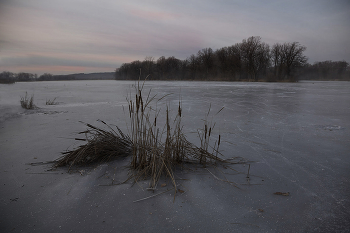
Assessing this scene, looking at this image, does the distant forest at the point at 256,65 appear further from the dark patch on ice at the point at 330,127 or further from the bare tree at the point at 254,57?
the dark patch on ice at the point at 330,127

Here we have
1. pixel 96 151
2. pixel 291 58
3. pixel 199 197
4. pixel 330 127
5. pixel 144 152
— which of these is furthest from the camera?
pixel 291 58

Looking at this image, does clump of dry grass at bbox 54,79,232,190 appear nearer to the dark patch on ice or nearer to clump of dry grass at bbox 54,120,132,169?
clump of dry grass at bbox 54,120,132,169

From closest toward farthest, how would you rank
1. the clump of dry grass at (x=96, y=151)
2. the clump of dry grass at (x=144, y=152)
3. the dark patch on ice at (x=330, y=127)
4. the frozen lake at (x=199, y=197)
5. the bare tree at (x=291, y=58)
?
1. the frozen lake at (x=199, y=197)
2. the clump of dry grass at (x=144, y=152)
3. the clump of dry grass at (x=96, y=151)
4. the dark patch on ice at (x=330, y=127)
5. the bare tree at (x=291, y=58)

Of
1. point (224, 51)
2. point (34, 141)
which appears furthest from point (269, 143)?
point (224, 51)

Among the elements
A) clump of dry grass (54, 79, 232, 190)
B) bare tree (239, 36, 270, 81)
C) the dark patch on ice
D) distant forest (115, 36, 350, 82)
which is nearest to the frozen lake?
clump of dry grass (54, 79, 232, 190)

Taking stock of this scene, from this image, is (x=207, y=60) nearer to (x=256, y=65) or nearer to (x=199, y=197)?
(x=256, y=65)

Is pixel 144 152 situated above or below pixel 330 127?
above

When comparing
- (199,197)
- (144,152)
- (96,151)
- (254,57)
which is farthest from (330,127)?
(254,57)

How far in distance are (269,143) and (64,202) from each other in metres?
2.81

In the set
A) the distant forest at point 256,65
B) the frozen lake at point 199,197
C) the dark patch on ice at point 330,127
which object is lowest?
the frozen lake at point 199,197

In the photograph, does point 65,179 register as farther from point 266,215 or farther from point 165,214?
point 266,215

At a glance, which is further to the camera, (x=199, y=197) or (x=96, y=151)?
(x=96, y=151)

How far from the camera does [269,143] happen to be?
3172 millimetres

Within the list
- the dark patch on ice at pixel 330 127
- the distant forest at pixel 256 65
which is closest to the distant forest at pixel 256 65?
the distant forest at pixel 256 65
